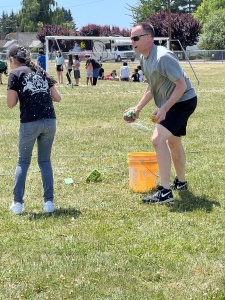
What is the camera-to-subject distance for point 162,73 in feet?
19.7

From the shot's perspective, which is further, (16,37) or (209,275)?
(16,37)

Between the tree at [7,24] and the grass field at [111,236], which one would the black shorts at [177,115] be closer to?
the grass field at [111,236]

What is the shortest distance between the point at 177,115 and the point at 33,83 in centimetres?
157

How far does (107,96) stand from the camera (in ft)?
65.5

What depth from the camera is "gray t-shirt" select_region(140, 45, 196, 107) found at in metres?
5.93

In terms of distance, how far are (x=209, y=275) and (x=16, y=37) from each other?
119 m

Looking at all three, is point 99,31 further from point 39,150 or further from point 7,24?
point 39,150

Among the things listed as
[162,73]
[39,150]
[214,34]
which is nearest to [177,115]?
[162,73]

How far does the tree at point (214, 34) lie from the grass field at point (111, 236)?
59.0 metres

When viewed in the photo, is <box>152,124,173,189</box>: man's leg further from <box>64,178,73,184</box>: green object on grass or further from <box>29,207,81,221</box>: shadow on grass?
<box>64,178,73,184</box>: green object on grass

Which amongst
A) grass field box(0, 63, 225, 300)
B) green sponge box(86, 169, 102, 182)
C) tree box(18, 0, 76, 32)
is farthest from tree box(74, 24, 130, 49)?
green sponge box(86, 169, 102, 182)

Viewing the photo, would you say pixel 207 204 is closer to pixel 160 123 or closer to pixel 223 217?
pixel 223 217

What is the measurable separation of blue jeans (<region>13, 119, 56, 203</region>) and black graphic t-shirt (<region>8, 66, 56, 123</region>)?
9cm

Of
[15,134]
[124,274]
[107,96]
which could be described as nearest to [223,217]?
[124,274]
